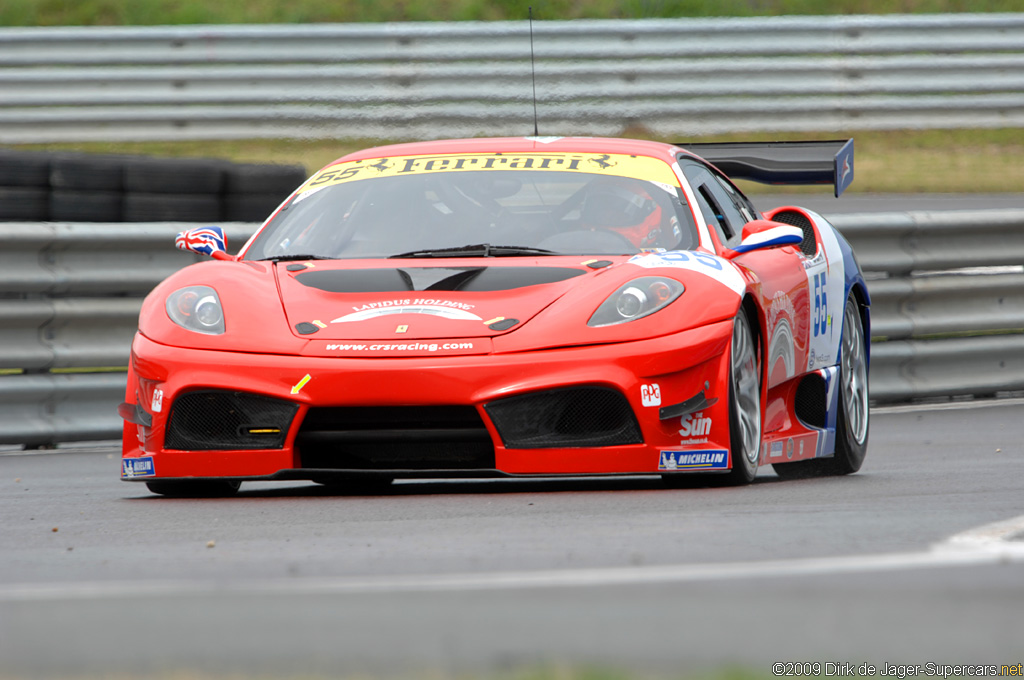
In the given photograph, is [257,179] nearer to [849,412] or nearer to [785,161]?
[785,161]

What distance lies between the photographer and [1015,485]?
17.3 ft

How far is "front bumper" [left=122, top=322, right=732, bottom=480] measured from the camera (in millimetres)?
4988

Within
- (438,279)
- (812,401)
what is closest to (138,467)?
(438,279)

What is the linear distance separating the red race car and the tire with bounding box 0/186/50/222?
4561 millimetres

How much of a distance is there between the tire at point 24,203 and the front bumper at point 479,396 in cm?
552

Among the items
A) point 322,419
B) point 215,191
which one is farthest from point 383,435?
point 215,191

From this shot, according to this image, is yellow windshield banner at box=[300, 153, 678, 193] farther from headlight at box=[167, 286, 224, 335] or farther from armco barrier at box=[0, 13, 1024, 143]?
armco barrier at box=[0, 13, 1024, 143]

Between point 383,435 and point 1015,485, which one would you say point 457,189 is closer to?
point 383,435

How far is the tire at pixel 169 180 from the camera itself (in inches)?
411

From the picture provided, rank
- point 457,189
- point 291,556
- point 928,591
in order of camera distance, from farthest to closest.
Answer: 1. point 457,189
2. point 291,556
3. point 928,591

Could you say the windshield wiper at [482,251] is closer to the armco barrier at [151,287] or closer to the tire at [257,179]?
the armco barrier at [151,287]

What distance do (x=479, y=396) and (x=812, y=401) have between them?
188 centimetres

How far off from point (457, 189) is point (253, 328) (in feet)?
3.95

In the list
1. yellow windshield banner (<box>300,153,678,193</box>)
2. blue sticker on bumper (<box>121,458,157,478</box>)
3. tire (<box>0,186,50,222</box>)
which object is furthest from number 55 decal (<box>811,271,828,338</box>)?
tire (<box>0,186,50,222</box>)
